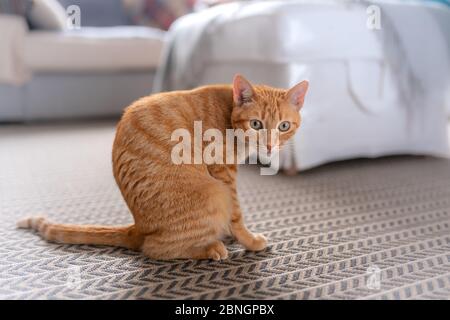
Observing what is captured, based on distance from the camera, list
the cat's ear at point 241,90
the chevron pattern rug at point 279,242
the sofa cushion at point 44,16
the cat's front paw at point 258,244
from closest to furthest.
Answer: the chevron pattern rug at point 279,242 → the cat's ear at point 241,90 → the cat's front paw at point 258,244 → the sofa cushion at point 44,16

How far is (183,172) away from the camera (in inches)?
43.7

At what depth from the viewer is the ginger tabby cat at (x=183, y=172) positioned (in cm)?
110

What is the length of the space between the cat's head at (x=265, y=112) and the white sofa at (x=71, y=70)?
2517 mm

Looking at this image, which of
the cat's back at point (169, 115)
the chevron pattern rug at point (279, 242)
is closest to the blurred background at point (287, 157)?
the chevron pattern rug at point (279, 242)

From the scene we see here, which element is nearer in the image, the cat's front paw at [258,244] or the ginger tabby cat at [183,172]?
the ginger tabby cat at [183,172]

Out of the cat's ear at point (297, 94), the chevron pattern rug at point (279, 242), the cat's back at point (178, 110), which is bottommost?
the chevron pattern rug at point (279, 242)

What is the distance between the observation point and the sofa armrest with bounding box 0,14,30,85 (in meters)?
3.18

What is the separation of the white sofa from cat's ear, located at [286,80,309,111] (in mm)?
2548

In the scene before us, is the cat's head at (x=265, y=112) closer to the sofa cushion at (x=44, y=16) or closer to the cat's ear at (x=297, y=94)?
the cat's ear at (x=297, y=94)

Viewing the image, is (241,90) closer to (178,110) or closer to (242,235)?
(178,110)

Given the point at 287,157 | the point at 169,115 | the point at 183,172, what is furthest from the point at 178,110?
the point at 287,157

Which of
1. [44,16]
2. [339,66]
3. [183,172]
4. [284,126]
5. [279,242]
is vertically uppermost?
[44,16]

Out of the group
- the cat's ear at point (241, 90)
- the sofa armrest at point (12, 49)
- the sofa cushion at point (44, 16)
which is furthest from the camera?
the sofa cushion at point (44, 16)

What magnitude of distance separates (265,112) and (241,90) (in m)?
0.07
